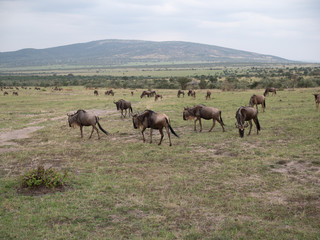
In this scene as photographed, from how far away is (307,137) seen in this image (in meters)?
13.6

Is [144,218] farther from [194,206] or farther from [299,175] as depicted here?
[299,175]

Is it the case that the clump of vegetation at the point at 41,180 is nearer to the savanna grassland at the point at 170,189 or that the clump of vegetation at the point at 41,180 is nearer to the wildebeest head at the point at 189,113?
the savanna grassland at the point at 170,189

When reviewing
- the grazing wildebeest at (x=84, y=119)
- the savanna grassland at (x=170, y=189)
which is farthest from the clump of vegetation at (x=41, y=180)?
the grazing wildebeest at (x=84, y=119)

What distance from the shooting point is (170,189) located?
822cm

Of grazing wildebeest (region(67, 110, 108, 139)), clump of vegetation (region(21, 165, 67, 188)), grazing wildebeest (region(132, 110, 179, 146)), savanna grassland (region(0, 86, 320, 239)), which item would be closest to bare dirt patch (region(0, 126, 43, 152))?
savanna grassland (region(0, 86, 320, 239))

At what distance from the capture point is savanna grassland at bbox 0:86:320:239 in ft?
20.4

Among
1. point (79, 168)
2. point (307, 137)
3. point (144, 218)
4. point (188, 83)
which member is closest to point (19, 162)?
point (79, 168)

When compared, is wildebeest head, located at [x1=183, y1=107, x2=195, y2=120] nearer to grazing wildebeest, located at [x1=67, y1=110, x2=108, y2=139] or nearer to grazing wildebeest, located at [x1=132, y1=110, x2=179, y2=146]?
grazing wildebeest, located at [x1=132, y1=110, x2=179, y2=146]

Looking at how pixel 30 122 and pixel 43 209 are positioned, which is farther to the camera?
pixel 30 122

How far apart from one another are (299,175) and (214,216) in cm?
398

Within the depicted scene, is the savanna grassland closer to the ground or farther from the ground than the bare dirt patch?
farther from the ground

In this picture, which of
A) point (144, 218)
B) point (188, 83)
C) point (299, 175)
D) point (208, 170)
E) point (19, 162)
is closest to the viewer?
point (144, 218)

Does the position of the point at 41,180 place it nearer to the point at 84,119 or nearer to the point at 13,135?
the point at 84,119

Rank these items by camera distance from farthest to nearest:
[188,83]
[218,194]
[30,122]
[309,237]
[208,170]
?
[188,83] < [30,122] < [208,170] < [218,194] < [309,237]
